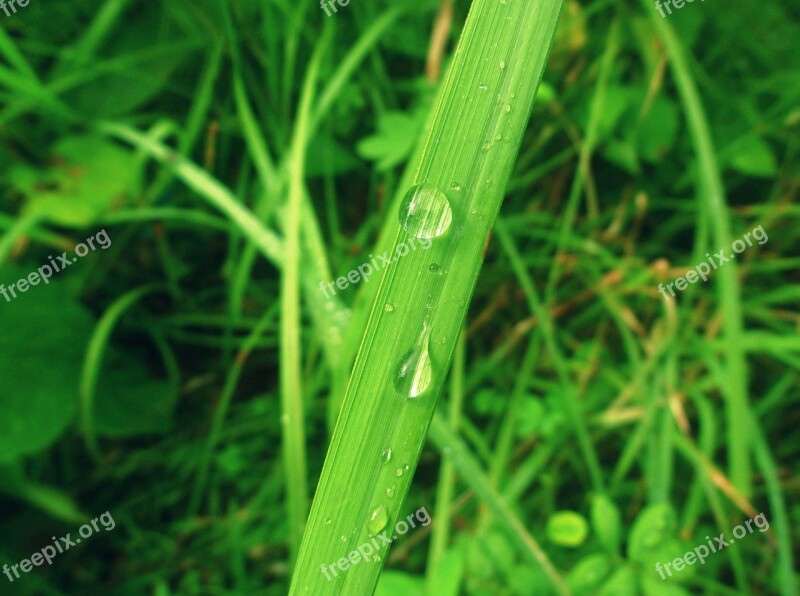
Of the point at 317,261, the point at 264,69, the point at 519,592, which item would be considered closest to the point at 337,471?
the point at 519,592

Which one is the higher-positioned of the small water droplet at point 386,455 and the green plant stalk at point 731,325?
the small water droplet at point 386,455

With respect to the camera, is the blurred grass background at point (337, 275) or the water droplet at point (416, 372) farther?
the blurred grass background at point (337, 275)

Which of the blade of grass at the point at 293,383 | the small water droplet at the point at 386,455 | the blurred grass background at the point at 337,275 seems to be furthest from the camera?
the blurred grass background at the point at 337,275

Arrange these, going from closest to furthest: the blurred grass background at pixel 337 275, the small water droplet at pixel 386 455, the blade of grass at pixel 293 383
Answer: the small water droplet at pixel 386 455 < the blade of grass at pixel 293 383 < the blurred grass background at pixel 337 275

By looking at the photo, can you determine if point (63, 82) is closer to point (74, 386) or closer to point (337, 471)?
point (74, 386)

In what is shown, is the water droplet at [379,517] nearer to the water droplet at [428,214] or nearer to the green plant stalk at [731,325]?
the water droplet at [428,214]

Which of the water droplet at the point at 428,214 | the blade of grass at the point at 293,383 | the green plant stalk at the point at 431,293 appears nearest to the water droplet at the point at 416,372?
the green plant stalk at the point at 431,293

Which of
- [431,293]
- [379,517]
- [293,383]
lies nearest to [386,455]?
[379,517]
